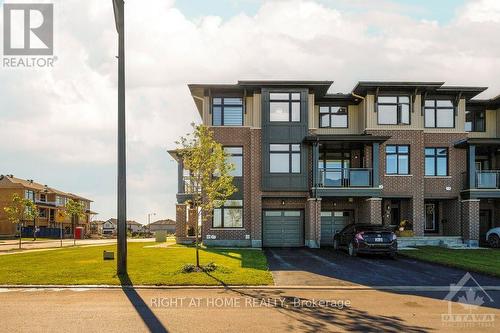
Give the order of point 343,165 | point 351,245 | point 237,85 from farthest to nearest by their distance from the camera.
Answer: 1. point 343,165
2. point 237,85
3. point 351,245

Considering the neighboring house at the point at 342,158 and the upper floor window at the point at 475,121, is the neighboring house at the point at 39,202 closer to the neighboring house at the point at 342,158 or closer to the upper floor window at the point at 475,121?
the neighboring house at the point at 342,158

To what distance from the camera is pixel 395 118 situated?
28672 millimetres

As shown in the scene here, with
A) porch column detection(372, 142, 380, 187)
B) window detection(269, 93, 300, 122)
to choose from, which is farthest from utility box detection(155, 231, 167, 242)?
porch column detection(372, 142, 380, 187)

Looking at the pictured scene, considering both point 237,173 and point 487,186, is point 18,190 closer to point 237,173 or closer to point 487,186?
point 237,173

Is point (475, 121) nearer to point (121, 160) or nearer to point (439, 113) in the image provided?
point (439, 113)

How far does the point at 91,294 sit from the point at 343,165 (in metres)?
20.9

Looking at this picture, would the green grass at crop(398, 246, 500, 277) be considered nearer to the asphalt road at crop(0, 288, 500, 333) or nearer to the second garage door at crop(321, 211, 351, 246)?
the asphalt road at crop(0, 288, 500, 333)

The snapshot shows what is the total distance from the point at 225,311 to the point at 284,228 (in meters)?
19.1

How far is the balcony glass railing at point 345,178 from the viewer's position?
27141 millimetres

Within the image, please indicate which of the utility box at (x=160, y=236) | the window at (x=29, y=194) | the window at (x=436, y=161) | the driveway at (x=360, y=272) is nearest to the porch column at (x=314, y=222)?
the driveway at (x=360, y=272)

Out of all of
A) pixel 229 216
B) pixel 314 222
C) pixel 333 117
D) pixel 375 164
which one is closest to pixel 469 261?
pixel 375 164

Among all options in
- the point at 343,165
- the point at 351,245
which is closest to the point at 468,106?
the point at 343,165

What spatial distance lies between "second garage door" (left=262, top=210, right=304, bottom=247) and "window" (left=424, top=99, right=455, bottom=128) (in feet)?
31.4

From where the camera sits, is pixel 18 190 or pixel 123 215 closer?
pixel 123 215
